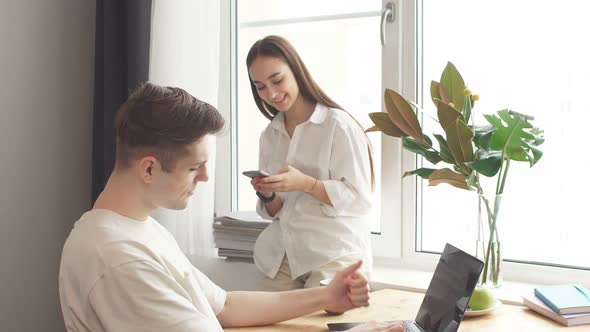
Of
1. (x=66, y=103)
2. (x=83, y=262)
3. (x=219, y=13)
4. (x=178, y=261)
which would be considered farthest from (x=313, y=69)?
(x=83, y=262)

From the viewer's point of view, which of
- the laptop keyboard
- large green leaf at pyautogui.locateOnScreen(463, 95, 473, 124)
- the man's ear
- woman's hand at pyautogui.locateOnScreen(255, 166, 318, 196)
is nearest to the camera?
the man's ear

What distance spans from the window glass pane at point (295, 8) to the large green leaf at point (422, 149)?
2.31ft

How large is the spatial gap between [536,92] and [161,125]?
1297 millimetres

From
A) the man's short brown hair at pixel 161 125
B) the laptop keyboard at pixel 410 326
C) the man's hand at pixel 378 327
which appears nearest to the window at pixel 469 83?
the laptop keyboard at pixel 410 326

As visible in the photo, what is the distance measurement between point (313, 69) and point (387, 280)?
2.68ft

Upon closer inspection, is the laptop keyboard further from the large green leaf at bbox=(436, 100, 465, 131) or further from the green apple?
the large green leaf at bbox=(436, 100, 465, 131)

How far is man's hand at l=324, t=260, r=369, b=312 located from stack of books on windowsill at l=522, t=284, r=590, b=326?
1.43ft

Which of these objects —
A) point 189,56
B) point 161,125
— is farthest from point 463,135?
point 189,56

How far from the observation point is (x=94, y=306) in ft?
4.19

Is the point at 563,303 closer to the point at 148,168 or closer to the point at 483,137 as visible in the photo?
the point at 483,137

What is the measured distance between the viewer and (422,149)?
1.91m

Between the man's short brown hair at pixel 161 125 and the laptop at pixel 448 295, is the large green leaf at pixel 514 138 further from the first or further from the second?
the man's short brown hair at pixel 161 125

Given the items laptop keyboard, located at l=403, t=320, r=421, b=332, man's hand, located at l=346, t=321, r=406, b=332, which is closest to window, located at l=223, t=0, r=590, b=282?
laptop keyboard, located at l=403, t=320, r=421, b=332

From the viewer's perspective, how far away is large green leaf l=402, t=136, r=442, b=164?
1.88m
